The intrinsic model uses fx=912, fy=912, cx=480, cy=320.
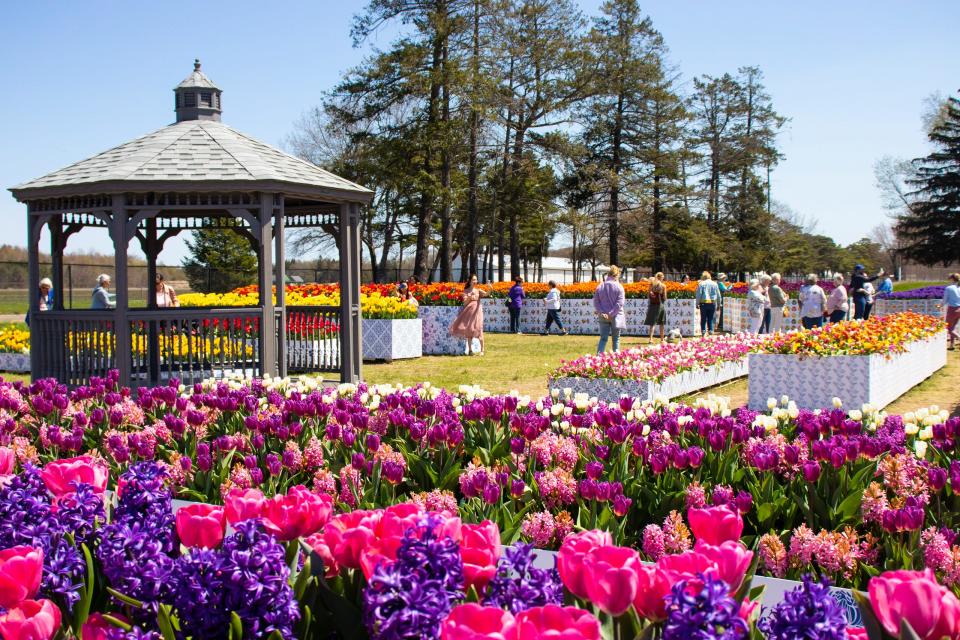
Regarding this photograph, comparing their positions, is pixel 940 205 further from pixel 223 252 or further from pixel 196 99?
pixel 196 99

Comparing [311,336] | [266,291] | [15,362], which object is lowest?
[15,362]

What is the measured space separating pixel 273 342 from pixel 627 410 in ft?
25.0

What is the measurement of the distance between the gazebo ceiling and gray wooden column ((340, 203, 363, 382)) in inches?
16.2

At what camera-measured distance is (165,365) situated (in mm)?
13656

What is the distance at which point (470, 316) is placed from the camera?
19.2m

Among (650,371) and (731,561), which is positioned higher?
(731,561)

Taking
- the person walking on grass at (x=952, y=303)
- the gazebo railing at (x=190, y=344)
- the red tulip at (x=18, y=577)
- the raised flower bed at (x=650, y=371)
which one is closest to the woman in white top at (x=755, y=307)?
the person walking on grass at (x=952, y=303)

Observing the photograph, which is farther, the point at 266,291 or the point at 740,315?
the point at 740,315

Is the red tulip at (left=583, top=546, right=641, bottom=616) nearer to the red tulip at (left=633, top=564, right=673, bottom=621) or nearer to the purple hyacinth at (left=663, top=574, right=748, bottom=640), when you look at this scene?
the red tulip at (left=633, top=564, right=673, bottom=621)

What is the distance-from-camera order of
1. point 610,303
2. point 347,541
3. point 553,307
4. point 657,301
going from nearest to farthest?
point 347,541 < point 610,303 < point 657,301 < point 553,307

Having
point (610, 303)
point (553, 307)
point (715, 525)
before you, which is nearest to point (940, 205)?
point (553, 307)

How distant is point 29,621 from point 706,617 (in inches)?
49.0

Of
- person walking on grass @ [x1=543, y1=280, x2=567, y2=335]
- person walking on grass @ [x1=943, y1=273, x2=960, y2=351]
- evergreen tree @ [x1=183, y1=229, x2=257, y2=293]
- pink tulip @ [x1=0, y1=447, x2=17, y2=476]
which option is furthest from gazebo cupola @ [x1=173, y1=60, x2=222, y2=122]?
evergreen tree @ [x1=183, y1=229, x2=257, y2=293]

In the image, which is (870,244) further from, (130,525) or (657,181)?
(130,525)
